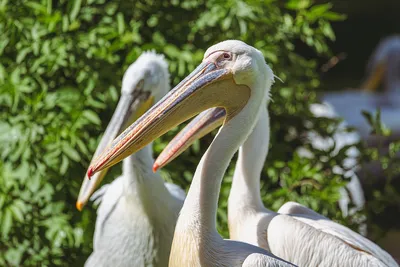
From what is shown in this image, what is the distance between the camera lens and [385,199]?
4887 mm

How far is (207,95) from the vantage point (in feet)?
10.6

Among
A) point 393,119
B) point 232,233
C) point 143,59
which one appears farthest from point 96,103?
point 393,119

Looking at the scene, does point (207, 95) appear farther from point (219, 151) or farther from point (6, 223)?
point (6, 223)

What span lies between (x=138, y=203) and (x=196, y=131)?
0.53 metres

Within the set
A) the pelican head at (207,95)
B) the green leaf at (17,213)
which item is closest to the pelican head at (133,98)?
the green leaf at (17,213)

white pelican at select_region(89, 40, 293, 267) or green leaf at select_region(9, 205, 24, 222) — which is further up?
white pelican at select_region(89, 40, 293, 267)

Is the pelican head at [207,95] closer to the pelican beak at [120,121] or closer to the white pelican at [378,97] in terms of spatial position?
the pelican beak at [120,121]

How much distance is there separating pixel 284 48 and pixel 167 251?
165 centimetres

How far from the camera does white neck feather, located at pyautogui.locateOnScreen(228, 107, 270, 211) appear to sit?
3.79 m

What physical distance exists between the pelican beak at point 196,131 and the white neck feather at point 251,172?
21 centimetres

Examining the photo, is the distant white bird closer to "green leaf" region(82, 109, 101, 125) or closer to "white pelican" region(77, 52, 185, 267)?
"white pelican" region(77, 52, 185, 267)

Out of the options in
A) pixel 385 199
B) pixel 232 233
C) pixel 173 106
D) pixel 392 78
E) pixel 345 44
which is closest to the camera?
pixel 173 106

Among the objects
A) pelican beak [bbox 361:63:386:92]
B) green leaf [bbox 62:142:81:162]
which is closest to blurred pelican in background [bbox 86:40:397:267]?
green leaf [bbox 62:142:81:162]

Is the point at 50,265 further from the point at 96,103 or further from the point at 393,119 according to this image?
the point at 393,119
